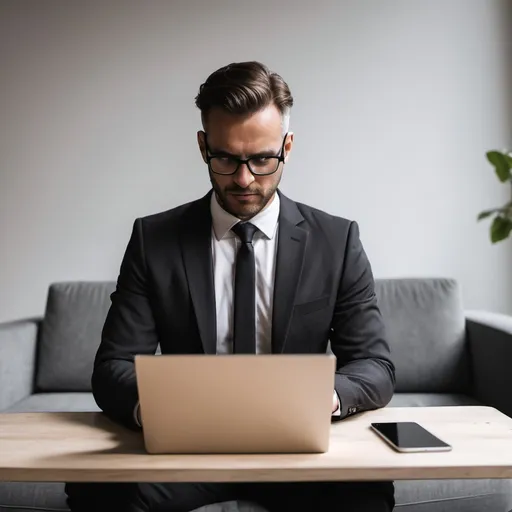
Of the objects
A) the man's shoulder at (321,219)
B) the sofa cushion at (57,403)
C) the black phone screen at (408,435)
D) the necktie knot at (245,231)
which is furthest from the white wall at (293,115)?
the black phone screen at (408,435)

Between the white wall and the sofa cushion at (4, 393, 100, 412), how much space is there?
0.65 metres

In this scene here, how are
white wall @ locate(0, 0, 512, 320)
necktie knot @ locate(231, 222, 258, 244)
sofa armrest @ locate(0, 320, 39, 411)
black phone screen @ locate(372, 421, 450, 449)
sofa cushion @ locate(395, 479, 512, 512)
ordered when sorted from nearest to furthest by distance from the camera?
1. black phone screen @ locate(372, 421, 450, 449)
2. necktie knot @ locate(231, 222, 258, 244)
3. sofa cushion @ locate(395, 479, 512, 512)
4. sofa armrest @ locate(0, 320, 39, 411)
5. white wall @ locate(0, 0, 512, 320)

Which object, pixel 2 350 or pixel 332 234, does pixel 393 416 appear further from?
pixel 2 350

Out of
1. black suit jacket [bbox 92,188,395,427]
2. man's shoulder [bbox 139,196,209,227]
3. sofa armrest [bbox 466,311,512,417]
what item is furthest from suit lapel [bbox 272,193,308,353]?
sofa armrest [bbox 466,311,512,417]

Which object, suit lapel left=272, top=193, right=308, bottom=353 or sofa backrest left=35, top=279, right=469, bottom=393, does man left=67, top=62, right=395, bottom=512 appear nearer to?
suit lapel left=272, top=193, right=308, bottom=353

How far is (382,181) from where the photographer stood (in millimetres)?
2902

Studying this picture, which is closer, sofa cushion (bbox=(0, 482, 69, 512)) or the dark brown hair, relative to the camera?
the dark brown hair

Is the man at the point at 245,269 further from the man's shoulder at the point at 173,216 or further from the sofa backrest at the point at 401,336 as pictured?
the sofa backrest at the point at 401,336

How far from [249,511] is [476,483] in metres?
0.75

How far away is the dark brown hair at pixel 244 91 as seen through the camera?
5.08 feet

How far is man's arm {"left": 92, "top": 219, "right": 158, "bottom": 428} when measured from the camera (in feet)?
4.41

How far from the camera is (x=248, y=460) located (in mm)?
1011

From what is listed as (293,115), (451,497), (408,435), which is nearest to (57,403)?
(451,497)

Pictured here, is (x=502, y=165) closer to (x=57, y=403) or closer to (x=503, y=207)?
(x=503, y=207)
